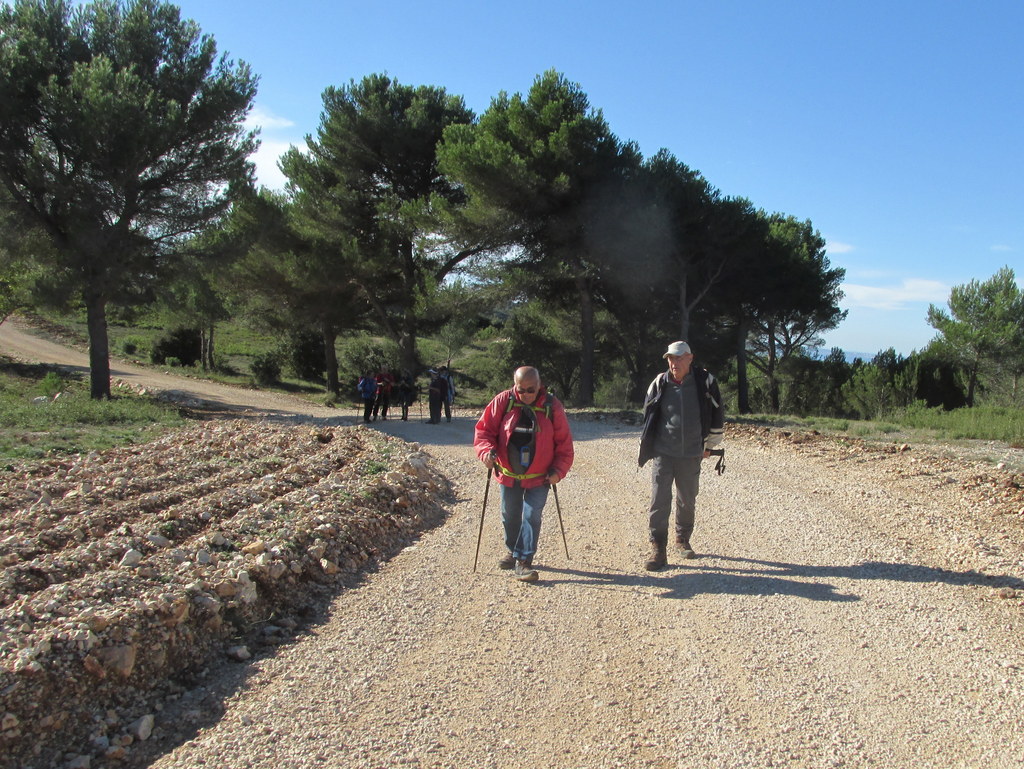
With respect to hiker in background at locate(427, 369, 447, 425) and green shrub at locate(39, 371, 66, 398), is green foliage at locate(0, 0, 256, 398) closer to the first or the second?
green shrub at locate(39, 371, 66, 398)

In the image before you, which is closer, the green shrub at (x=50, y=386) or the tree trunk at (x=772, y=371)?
the green shrub at (x=50, y=386)

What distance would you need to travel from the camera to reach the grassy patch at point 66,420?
11062 mm

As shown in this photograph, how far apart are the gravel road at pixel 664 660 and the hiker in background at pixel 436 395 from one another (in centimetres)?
1093

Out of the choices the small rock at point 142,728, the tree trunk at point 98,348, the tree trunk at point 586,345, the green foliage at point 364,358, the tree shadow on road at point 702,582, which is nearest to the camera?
the small rock at point 142,728

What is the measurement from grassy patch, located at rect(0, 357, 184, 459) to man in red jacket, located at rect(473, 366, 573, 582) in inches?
299

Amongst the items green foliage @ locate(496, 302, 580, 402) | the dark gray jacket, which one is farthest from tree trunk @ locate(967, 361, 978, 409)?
the dark gray jacket

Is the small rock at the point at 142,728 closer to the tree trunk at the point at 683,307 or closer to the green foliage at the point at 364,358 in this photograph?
the tree trunk at the point at 683,307

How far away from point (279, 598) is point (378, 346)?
38981mm

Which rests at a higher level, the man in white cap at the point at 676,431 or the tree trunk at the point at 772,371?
the tree trunk at the point at 772,371

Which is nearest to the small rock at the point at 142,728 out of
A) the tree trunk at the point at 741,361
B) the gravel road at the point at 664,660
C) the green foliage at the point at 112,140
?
the gravel road at the point at 664,660

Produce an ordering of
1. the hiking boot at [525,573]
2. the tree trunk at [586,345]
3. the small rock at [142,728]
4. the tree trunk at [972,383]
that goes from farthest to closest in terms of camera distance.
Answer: the tree trunk at [972,383]
the tree trunk at [586,345]
the hiking boot at [525,573]
the small rock at [142,728]

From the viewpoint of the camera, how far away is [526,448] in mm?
5723

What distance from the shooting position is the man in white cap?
235 inches

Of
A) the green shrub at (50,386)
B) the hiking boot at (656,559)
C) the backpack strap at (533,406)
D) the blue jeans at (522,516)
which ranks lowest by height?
the hiking boot at (656,559)
